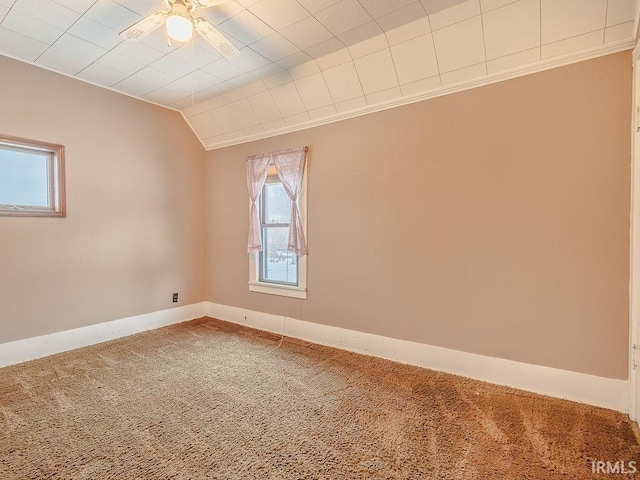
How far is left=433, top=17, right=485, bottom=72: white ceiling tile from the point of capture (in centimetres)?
219

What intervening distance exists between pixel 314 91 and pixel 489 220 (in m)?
1.97

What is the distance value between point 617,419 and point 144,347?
12.5 ft

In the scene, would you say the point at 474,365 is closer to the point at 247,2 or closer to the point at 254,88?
the point at 247,2

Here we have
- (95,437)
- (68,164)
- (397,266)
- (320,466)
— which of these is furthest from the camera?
(68,164)

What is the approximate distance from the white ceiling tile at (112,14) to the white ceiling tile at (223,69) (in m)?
0.70

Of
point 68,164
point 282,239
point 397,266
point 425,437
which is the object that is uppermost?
point 68,164

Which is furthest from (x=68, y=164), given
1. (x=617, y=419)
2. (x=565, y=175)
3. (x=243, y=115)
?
(x=617, y=419)

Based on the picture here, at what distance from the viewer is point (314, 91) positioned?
3041 mm

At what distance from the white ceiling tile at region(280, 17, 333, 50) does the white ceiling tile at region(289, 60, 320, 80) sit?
28 cm

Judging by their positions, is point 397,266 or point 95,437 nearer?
point 95,437

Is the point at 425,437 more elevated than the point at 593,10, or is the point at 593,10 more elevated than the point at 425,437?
the point at 593,10

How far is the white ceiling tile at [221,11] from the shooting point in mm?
2088

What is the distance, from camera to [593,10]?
1.91m

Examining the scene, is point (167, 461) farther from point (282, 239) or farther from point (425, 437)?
point (282, 239)
